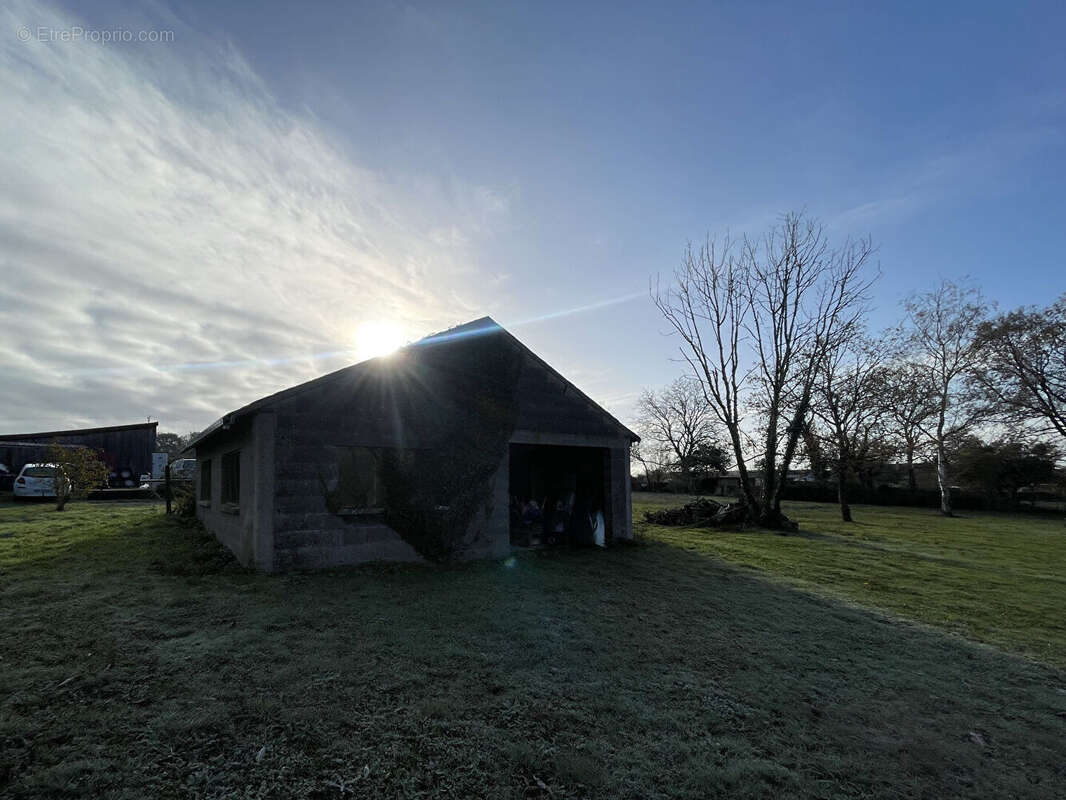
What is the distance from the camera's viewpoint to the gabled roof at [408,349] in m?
9.04

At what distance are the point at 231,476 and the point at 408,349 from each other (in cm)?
512

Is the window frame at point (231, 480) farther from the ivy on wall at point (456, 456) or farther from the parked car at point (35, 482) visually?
the parked car at point (35, 482)

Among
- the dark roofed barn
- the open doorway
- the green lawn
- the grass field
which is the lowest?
the green lawn

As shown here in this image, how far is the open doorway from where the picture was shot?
14.2m

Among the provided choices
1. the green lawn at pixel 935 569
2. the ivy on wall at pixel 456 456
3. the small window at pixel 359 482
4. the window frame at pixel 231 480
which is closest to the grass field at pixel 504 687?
the green lawn at pixel 935 569

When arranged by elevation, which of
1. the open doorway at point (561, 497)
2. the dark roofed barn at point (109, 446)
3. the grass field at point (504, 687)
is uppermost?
the dark roofed barn at point (109, 446)

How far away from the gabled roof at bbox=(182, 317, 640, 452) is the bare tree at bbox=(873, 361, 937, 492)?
843 inches

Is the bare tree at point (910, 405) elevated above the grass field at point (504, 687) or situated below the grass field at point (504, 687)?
above

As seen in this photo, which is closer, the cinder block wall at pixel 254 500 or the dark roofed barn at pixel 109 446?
the cinder block wall at pixel 254 500

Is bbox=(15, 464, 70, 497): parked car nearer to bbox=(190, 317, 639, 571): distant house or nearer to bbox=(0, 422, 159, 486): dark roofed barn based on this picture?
bbox=(0, 422, 159, 486): dark roofed barn

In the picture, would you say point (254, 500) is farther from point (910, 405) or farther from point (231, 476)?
point (910, 405)

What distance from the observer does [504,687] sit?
16.1ft

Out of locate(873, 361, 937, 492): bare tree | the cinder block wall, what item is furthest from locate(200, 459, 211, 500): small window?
locate(873, 361, 937, 492): bare tree

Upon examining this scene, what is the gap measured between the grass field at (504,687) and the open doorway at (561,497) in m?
4.56
